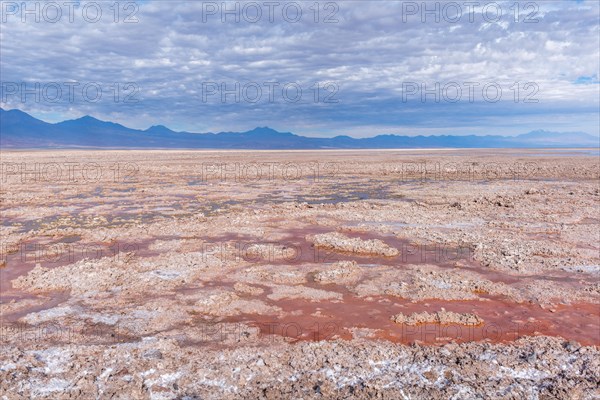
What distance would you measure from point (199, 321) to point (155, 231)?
634 centimetres

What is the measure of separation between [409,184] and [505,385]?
67.6ft

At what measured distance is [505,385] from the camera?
454 cm

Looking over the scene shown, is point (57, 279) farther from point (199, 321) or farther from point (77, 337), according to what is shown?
point (199, 321)

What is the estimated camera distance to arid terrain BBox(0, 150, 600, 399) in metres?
4.64

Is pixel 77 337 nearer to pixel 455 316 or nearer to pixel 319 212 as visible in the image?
pixel 455 316

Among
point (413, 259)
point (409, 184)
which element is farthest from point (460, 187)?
point (413, 259)

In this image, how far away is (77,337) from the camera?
223 inches

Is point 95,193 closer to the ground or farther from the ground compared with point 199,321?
farther from the ground

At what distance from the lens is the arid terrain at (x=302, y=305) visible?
4.64 m

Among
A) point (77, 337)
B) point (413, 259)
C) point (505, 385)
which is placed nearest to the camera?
point (505, 385)

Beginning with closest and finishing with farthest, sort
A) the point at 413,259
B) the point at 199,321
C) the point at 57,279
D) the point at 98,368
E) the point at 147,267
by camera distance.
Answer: the point at 98,368, the point at 199,321, the point at 57,279, the point at 147,267, the point at 413,259

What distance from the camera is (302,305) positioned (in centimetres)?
687

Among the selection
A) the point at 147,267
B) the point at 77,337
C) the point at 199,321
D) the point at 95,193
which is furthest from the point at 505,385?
the point at 95,193

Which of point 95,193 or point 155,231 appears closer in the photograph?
point 155,231
